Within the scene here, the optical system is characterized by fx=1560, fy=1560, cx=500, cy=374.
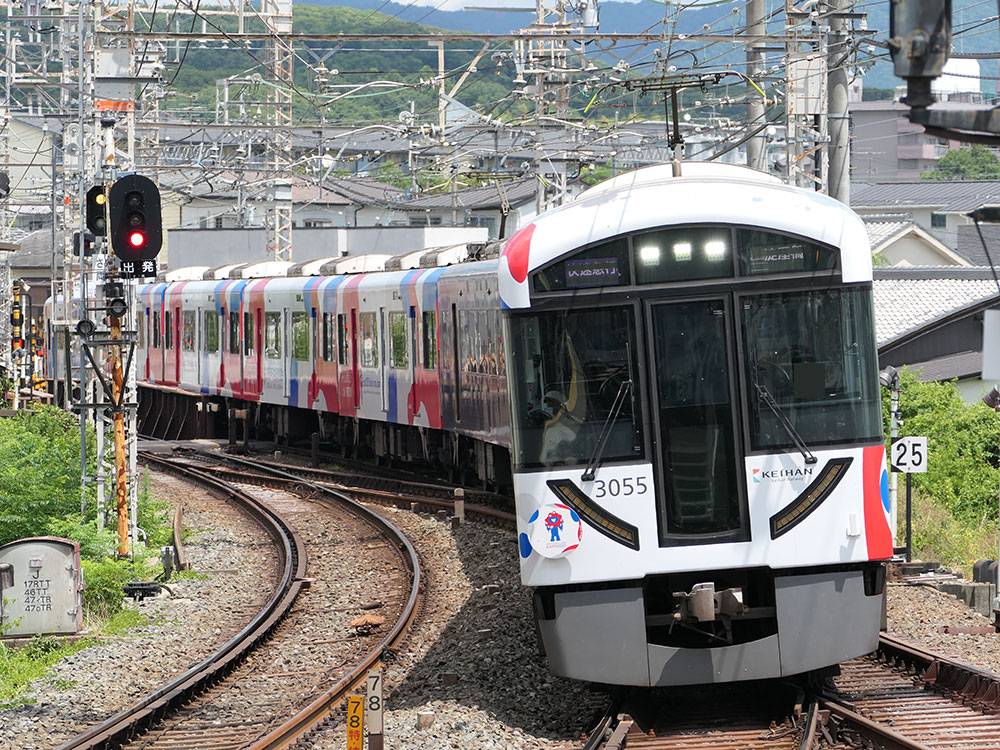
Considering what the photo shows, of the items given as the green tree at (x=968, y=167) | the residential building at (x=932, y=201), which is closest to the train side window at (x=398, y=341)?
the residential building at (x=932, y=201)

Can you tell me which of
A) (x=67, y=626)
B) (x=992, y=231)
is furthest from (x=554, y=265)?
(x=992, y=231)

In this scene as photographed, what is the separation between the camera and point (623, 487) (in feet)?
26.2

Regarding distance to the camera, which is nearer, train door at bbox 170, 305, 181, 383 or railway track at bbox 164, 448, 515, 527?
railway track at bbox 164, 448, 515, 527

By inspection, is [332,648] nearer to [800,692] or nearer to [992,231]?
[800,692]

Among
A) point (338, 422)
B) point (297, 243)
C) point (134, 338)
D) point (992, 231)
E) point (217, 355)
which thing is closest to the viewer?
point (134, 338)

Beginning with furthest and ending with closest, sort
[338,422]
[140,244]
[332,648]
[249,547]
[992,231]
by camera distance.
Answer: [992,231], [338,422], [249,547], [140,244], [332,648]

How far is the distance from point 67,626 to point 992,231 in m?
48.5

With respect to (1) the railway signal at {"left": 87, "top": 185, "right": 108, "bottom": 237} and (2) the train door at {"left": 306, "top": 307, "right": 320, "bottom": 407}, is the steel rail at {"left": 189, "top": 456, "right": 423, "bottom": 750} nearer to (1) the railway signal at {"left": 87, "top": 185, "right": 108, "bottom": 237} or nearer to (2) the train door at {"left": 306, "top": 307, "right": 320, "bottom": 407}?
(1) the railway signal at {"left": 87, "top": 185, "right": 108, "bottom": 237}

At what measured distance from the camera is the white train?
26.0ft

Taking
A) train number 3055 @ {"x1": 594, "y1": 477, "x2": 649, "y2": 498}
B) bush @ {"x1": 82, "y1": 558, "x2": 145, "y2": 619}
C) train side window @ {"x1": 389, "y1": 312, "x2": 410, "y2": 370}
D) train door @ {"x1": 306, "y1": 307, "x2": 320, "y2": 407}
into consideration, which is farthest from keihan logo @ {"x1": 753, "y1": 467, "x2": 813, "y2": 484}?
train door @ {"x1": 306, "y1": 307, "x2": 320, "y2": 407}

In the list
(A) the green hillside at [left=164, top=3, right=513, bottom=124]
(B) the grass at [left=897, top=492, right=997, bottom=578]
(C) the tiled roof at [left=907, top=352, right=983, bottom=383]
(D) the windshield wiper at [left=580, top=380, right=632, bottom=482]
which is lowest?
(B) the grass at [left=897, top=492, right=997, bottom=578]

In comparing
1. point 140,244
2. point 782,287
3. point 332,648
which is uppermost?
point 140,244

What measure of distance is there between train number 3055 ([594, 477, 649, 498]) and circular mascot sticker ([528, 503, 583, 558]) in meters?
0.18

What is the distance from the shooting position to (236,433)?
30.2 m
